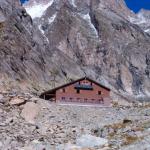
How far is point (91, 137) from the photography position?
4219cm

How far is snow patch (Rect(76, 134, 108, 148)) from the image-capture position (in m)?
40.9

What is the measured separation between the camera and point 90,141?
136ft

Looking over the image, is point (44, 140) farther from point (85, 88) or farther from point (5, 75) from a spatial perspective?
point (5, 75)

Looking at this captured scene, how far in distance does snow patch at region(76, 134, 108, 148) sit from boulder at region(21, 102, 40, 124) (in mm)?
8678

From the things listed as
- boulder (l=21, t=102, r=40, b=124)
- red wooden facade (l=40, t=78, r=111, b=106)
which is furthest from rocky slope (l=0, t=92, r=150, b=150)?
red wooden facade (l=40, t=78, r=111, b=106)

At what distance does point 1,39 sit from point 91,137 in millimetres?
160042

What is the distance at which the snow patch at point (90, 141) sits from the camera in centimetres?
4094

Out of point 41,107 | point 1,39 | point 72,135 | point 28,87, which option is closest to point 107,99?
point 41,107

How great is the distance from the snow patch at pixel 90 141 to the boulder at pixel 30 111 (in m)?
8.68

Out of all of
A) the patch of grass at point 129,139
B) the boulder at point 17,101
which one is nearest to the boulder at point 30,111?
the boulder at point 17,101

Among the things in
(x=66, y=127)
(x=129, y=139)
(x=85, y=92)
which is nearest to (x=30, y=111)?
(x=66, y=127)

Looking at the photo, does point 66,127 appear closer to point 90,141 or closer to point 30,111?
point 30,111

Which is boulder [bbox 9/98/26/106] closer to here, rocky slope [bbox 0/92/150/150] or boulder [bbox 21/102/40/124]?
rocky slope [bbox 0/92/150/150]

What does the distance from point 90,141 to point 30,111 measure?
40.2 feet
